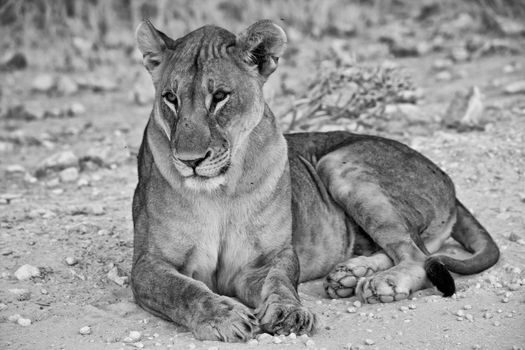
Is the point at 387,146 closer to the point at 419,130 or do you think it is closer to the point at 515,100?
the point at 419,130

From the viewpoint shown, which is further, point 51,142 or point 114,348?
point 51,142

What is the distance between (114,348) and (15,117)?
5.19 m

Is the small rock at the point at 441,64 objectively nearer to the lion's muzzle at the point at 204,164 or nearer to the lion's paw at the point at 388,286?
the lion's paw at the point at 388,286

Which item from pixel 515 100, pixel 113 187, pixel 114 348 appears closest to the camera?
pixel 114 348

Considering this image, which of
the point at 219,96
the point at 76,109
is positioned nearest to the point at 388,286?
the point at 219,96

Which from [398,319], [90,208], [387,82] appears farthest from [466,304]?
[387,82]

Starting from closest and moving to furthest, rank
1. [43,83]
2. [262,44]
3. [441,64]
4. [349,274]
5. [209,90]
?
[209,90] → [262,44] → [349,274] → [43,83] → [441,64]

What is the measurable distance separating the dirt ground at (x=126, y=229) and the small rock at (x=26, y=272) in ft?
0.06

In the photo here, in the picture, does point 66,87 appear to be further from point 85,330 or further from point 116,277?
point 85,330

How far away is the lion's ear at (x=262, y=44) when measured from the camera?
4.13 m

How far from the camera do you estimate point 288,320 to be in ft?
12.5

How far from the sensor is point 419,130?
7332 millimetres

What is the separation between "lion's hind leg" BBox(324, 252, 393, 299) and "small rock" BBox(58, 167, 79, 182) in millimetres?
2583

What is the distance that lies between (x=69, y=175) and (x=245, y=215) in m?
2.67
